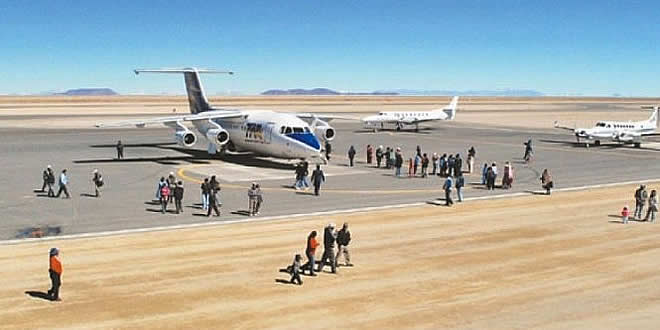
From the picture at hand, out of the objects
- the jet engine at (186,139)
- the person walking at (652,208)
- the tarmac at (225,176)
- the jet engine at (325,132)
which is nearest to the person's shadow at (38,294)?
the tarmac at (225,176)

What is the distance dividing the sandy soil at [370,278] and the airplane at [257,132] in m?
13.1

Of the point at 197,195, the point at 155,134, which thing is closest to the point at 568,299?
the point at 197,195

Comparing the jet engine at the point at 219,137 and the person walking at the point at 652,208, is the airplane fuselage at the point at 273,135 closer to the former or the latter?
the jet engine at the point at 219,137

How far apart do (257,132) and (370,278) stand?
Answer: 24210 millimetres

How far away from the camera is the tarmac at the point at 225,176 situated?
25.7 meters

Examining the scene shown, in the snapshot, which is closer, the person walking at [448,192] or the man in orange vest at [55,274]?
the man in orange vest at [55,274]

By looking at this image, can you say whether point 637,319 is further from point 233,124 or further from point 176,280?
point 233,124

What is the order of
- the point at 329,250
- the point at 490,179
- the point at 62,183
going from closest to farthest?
the point at 329,250 → the point at 62,183 → the point at 490,179

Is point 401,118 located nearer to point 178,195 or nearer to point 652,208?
point 652,208

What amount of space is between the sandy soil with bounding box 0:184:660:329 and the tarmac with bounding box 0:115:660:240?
121 inches

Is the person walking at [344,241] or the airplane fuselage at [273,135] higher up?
the airplane fuselage at [273,135]

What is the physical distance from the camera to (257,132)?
134 ft

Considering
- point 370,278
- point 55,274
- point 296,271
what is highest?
point 55,274

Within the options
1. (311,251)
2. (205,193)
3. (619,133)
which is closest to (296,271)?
(311,251)
